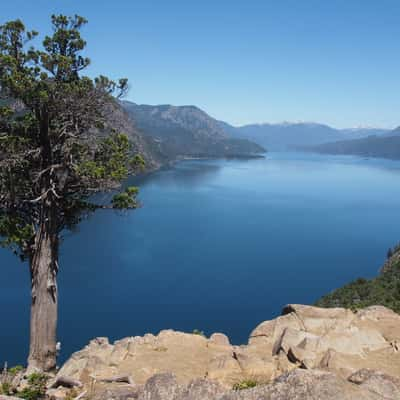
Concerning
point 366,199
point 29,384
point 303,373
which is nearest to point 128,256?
point 29,384

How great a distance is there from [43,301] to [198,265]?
4885 cm

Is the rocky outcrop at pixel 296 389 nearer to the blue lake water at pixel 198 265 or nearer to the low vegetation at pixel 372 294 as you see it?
the low vegetation at pixel 372 294

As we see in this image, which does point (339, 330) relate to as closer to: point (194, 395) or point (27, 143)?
point (194, 395)

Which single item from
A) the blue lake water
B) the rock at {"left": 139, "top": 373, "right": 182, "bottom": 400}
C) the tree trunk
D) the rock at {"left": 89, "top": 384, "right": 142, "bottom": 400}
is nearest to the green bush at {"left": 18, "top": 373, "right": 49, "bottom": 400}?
the rock at {"left": 89, "top": 384, "right": 142, "bottom": 400}

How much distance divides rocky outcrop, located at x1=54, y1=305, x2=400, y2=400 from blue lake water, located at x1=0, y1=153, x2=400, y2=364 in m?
30.8

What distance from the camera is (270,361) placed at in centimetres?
835

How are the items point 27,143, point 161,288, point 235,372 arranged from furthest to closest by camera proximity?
point 161,288, point 27,143, point 235,372

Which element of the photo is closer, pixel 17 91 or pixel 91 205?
pixel 17 91

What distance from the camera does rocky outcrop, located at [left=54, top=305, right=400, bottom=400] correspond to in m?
4.85

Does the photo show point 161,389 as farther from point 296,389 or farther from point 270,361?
point 270,361

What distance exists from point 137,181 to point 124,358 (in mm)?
131155

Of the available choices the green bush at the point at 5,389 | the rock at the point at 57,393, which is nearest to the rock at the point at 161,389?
the rock at the point at 57,393

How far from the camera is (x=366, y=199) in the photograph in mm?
121125

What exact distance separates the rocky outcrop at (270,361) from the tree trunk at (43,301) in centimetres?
153
